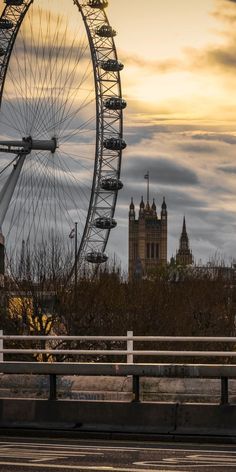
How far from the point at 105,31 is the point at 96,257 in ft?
45.8

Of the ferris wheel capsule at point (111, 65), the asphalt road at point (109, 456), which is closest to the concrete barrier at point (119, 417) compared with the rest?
the asphalt road at point (109, 456)

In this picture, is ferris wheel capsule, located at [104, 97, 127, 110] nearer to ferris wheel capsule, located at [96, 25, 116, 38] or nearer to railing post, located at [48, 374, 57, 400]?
ferris wheel capsule, located at [96, 25, 116, 38]

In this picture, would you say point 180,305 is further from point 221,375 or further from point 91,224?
point 221,375

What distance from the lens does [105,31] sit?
76.4 meters

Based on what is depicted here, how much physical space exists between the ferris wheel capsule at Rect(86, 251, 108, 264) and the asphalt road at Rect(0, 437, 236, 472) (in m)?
56.2

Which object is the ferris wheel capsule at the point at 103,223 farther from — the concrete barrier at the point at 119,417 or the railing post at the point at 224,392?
the railing post at the point at 224,392

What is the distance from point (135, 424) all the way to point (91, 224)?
6050 centimetres

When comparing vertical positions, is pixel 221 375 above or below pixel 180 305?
below

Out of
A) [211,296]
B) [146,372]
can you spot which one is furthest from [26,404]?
[211,296]

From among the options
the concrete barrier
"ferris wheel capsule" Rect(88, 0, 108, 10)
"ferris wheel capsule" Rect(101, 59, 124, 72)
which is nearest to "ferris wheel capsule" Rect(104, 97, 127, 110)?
"ferris wheel capsule" Rect(101, 59, 124, 72)

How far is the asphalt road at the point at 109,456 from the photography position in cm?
1431

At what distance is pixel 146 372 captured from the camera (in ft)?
57.8

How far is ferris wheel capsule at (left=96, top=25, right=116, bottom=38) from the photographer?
76125 millimetres

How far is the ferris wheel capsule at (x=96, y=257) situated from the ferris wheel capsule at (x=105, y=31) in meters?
13.4
